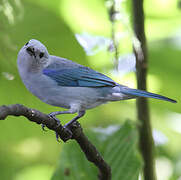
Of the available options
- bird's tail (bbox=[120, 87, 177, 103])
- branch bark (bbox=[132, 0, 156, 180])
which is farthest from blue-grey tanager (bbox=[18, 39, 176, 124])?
branch bark (bbox=[132, 0, 156, 180])

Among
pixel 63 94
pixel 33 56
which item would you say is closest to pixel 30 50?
pixel 33 56

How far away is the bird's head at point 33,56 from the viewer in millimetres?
2143

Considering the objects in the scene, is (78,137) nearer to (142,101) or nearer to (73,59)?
(142,101)

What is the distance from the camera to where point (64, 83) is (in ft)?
8.42

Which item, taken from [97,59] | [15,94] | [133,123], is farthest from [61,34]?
[133,123]

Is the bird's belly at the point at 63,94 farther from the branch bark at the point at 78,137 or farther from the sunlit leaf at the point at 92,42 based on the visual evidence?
the sunlit leaf at the point at 92,42

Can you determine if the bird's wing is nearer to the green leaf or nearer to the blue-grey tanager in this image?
the blue-grey tanager

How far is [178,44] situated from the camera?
3150 mm

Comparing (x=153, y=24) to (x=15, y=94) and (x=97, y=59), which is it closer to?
(x=97, y=59)

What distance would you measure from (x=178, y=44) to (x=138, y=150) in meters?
1.06

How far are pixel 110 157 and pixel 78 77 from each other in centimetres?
65

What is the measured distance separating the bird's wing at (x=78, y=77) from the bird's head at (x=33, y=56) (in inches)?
4.4

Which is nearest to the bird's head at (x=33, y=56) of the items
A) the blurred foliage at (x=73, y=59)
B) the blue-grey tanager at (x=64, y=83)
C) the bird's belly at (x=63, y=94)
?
the blue-grey tanager at (x=64, y=83)

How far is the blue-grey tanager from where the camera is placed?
2303 millimetres
